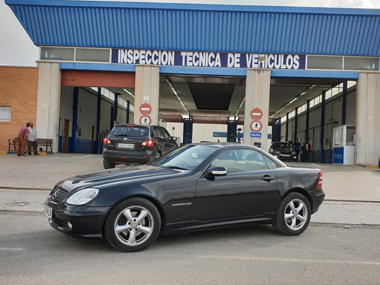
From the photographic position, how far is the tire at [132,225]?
4.50 metres

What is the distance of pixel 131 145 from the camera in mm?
11984

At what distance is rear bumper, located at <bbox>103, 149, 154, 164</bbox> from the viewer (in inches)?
468

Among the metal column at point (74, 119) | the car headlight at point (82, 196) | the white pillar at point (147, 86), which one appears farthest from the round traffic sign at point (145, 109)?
the car headlight at point (82, 196)

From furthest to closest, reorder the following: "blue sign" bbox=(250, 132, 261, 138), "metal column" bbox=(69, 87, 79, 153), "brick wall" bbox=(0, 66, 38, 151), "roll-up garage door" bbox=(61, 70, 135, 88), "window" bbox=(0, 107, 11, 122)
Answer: "metal column" bbox=(69, 87, 79, 153)
"roll-up garage door" bbox=(61, 70, 135, 88)
"window" bbox=(0, 107, 11, 122)
"brick wall" bbox=(0, 66, 38, 151)
"blue sign" bbox=(250, 132, 261, 138)

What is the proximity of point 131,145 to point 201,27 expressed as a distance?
11.4 m

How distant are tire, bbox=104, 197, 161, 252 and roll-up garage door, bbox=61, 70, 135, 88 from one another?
1810 cm

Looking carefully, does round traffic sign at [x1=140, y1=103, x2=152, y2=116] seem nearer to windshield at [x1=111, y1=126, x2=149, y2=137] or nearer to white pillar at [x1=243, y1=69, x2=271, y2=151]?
white pillar at [x1=243, y1=69, x2=271, y2=151]

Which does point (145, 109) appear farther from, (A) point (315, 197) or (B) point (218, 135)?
(B) point (218, 135)

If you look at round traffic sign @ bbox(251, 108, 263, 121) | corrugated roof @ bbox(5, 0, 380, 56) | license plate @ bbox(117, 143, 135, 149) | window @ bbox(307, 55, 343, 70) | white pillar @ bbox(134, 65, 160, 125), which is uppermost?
corrugated roof @ bbox(5, 0, 380, 56)

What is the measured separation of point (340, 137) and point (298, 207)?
18406 millimetres

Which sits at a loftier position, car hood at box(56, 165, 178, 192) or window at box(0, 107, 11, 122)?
window at box(0, 107, 11, 122)

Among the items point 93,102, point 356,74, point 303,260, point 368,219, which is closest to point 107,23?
point 93,102

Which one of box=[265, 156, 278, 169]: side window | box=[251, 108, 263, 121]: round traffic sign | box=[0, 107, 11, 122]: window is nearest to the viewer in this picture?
box=[265, 156, 278, 169]: side window

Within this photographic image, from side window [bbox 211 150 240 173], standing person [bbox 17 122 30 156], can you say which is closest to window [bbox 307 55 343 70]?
standing person [bbox 17 122 30 156]
